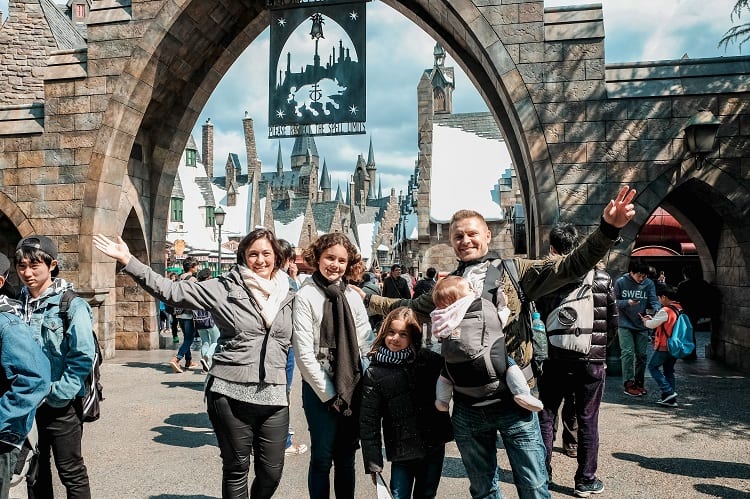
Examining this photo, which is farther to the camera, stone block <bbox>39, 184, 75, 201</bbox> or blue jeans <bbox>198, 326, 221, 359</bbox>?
stone block <bbox>39, 184, 75, 201</bbox>

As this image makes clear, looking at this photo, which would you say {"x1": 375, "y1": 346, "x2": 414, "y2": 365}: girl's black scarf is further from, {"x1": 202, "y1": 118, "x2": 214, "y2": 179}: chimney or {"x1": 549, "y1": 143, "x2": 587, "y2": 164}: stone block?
{"x1": 202, "y1": 118, "x2": 214, "y2": 179}: chimney

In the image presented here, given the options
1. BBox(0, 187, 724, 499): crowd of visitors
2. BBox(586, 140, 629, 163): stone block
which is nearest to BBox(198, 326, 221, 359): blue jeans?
BBox(0, 187, 724, 499): crowd of visitors

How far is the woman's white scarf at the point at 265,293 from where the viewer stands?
3422 millimetres

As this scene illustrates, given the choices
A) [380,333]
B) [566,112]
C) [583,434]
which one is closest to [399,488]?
[380,333]

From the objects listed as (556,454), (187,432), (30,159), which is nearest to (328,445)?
(556,454)

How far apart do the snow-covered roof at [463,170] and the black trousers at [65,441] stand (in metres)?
27.3

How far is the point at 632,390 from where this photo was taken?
24.6 ft

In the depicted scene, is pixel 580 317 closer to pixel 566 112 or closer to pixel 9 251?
pixel 566 112

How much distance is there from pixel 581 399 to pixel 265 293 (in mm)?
2436

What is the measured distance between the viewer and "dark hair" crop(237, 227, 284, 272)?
3500mm

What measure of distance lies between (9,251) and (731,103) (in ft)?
41.2

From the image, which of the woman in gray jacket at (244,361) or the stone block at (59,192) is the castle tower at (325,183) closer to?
the stone block at (59,192)

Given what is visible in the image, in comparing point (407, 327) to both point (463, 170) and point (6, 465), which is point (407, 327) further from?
point (463, 170)

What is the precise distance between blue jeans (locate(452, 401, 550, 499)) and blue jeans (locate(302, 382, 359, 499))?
0.68 m
